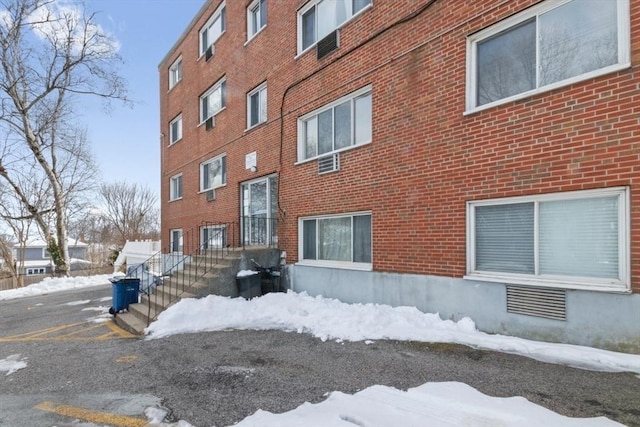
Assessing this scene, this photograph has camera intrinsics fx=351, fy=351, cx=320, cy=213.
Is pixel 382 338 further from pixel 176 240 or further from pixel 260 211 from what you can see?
pixel 176 240

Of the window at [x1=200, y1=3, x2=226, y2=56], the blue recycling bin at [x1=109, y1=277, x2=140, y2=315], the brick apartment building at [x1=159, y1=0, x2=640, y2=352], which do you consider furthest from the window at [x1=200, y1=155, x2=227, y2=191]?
the blue recycling bin at [x1=109, y1=277, x2=140, y2=315]

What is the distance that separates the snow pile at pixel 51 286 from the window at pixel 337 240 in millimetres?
11637

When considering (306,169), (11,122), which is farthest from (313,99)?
(11,122)

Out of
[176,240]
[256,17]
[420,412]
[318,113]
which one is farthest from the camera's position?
[176,240]

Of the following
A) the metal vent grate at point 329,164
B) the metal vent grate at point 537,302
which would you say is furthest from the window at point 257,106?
the metal vent grate at point 537,302

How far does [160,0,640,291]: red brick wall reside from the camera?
4.56 m

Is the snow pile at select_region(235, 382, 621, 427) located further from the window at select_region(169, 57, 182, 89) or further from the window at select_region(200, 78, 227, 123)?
the window at select_region(169, 57, 182, 89)

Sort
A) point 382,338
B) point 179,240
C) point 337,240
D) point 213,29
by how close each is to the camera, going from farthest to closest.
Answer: point 179,240 → point 213,29 → point 337,240 → point 382,338

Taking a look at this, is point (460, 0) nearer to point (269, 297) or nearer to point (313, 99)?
point (313, 99)

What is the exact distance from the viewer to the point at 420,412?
3.22 meters

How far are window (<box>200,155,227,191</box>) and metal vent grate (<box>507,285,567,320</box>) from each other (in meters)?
10.1

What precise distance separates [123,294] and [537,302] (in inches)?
329

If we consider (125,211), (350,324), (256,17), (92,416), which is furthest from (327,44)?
(125,211)

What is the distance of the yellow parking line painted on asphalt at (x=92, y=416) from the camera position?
336cm
